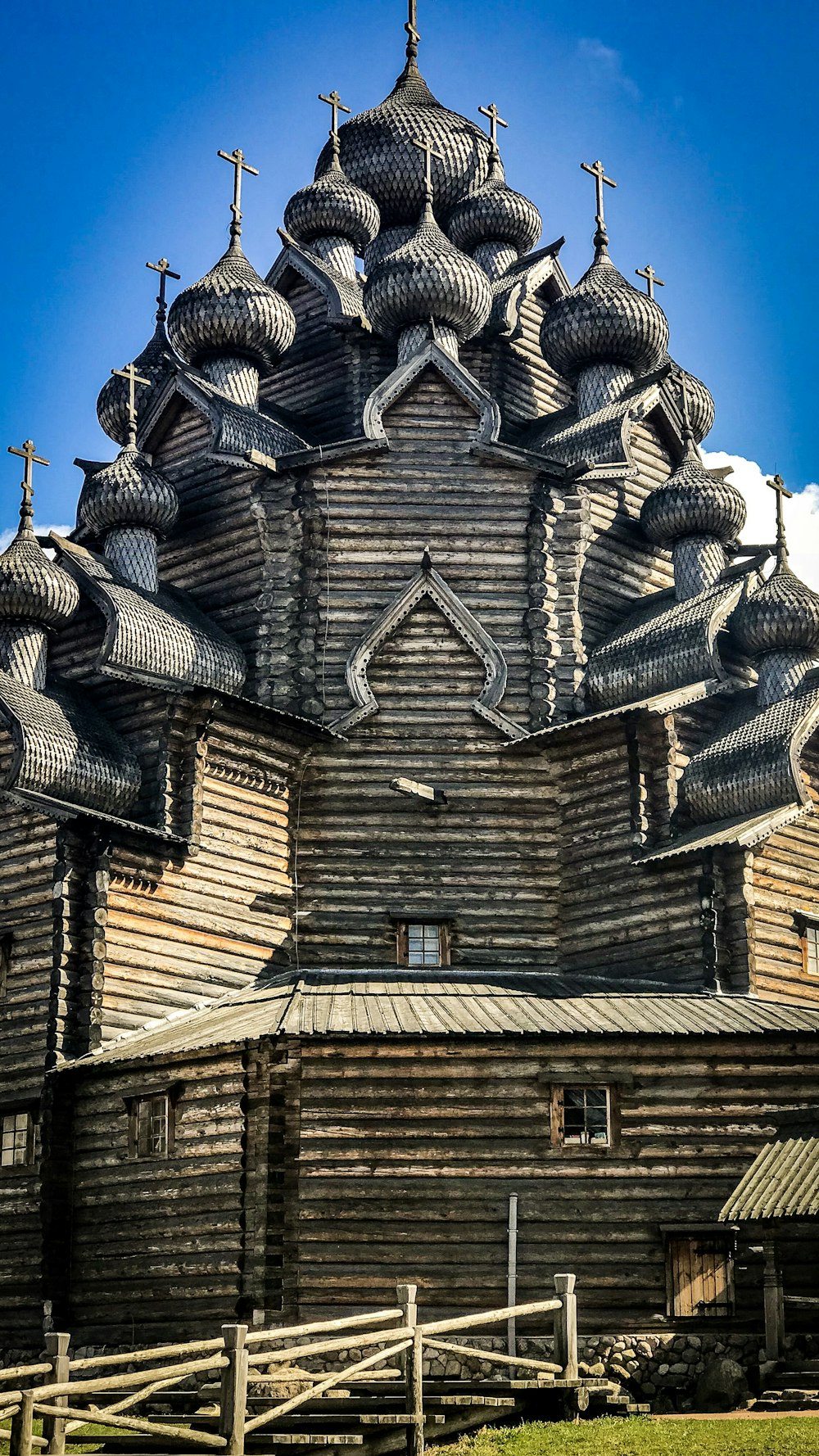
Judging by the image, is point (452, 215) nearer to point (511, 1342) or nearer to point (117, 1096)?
point (117, 1096)

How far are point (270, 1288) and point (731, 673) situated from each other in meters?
11.0

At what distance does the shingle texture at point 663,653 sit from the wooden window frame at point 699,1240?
776cm

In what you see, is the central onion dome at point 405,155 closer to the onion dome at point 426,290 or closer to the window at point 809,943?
the onion dome at point 426,290

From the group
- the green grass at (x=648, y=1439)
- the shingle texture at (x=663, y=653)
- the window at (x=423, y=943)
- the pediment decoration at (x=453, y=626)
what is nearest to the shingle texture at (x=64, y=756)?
the pediment decoration at (x=453, y=626)

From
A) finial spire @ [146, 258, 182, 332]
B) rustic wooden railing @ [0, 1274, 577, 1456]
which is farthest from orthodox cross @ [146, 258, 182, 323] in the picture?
rustic wooden railing @ [0, 1274, 577, 1456]

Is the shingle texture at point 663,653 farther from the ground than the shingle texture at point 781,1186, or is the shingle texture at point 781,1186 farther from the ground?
the shingle texture at point 663,653

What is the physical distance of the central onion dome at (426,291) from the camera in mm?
28109

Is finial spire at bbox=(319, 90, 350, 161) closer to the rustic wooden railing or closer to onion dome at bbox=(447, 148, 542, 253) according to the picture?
onion dome at bbox=(447, 148, 542, 253)

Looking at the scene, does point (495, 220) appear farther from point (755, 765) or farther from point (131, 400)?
point (755, 765)

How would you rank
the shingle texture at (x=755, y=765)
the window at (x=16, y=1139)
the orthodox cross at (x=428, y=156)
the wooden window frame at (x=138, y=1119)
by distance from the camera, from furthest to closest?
the orthodox cross at (x=428, y=156) → the shingle texture at (x=755, y=765) → the window at (x=16, y=1139) → the wooden window frame at (x=138, y=1119)

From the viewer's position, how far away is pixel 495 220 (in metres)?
32.1

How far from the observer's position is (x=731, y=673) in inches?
1033

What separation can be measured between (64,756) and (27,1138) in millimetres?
4793

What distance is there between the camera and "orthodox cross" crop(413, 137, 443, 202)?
30.2 metres
